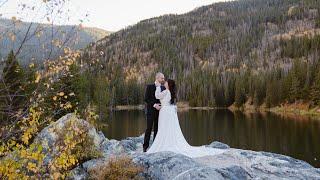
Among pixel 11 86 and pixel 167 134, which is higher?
pixel 11 86

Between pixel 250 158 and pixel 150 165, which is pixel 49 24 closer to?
pixel 150 165

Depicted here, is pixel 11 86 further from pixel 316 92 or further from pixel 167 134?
pixel 316 92

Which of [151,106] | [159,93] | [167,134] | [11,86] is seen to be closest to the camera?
[11,86]

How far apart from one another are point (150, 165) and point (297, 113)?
87470 mm

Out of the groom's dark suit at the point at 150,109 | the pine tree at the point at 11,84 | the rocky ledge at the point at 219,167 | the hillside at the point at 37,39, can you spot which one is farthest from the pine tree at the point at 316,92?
the hillside at the point at 37,39

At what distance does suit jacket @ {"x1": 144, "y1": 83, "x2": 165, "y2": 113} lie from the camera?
19.4 metres

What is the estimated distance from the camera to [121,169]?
16.3 metres

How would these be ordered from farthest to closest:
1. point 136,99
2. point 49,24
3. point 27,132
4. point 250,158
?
point 136,99, point 250,158, point 27,132, point 49,24

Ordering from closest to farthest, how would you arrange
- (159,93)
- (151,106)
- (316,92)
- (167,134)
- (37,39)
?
1. (37,39)
2. (159,93)
3. (167,134)
4. (151,106)
5. (316,92)

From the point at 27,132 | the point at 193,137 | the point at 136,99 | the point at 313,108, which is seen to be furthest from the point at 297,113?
the point at 27,132

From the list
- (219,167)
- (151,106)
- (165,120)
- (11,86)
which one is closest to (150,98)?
(151,106)

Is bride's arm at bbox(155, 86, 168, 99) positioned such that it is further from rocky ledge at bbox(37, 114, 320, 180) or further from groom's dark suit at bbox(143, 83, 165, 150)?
rocky ledge at bbox(37, 114, 320, 180)

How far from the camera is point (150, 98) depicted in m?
19.5

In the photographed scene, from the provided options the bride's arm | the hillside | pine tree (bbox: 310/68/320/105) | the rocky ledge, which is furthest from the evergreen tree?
pine tree (bbox: 310/68/320/105)
